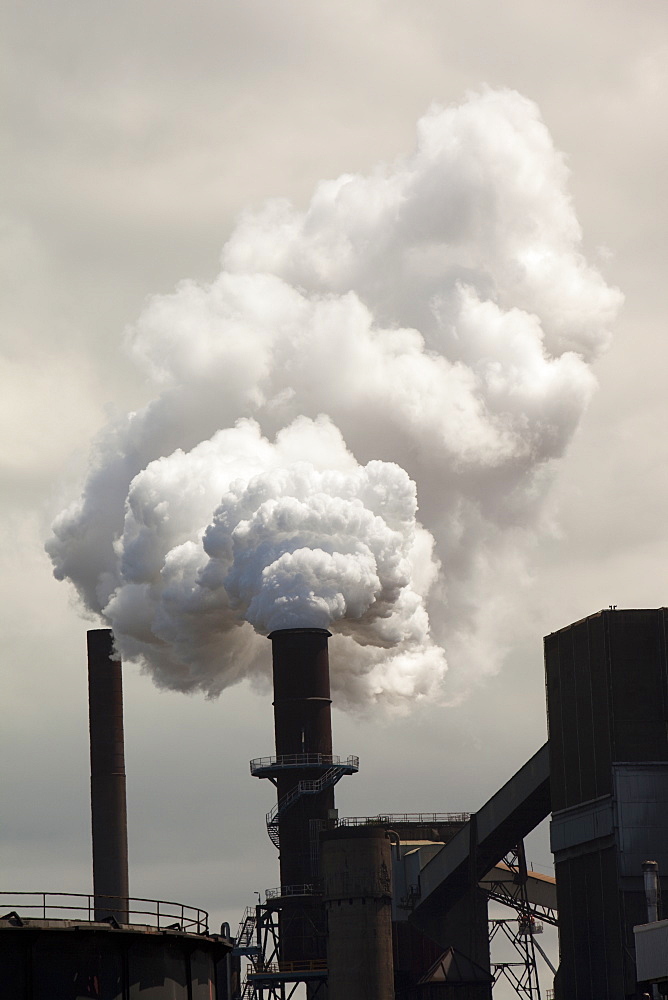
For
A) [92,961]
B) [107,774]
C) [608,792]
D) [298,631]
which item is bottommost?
[92,961]

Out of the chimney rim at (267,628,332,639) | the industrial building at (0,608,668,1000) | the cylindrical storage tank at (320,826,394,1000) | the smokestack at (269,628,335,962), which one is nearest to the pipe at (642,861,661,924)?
the industrial building at (0,608,668,1000)

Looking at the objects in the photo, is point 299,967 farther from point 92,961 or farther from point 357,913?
point 92,961

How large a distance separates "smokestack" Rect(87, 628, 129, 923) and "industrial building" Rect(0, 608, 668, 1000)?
9 cm

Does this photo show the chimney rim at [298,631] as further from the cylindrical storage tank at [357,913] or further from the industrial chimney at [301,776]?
the cylindrical storage tank at [357,913]

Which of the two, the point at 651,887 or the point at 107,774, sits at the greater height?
the point at 107,774

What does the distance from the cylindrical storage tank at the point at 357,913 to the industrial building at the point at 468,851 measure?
6 centimetres

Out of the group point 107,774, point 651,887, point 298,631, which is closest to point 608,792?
point 651,887

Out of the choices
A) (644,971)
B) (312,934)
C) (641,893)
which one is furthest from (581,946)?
(312,934)

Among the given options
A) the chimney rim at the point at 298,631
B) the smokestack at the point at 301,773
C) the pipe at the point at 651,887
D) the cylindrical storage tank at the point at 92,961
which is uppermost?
the chimney rim at the point at 298,631

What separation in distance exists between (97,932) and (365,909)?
154ft

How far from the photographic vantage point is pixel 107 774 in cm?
8219

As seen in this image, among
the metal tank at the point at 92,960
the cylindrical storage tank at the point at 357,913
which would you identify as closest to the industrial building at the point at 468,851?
the cylindrical storage tank at the point at 357,913

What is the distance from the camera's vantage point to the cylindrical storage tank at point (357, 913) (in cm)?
7531

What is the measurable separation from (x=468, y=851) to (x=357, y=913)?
565 centimetres
